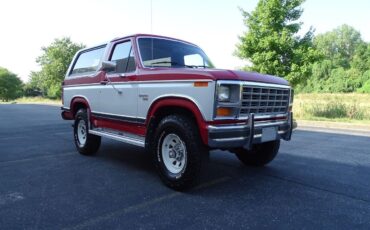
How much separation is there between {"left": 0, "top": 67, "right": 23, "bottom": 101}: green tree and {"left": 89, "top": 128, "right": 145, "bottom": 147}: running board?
94.1m

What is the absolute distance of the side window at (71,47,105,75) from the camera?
6445 mm

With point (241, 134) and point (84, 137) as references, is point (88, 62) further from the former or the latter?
point (241, 134)

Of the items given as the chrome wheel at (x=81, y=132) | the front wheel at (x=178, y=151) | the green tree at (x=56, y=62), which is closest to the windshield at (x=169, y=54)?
the front wheel at (x=178, y=151)

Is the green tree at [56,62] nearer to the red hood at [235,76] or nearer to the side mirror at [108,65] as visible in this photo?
the side mirror at [108,65]

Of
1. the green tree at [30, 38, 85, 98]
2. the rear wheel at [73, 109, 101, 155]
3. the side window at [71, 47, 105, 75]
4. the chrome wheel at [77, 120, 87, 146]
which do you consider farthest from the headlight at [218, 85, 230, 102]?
the green tree at [30, 38, 85, 98]

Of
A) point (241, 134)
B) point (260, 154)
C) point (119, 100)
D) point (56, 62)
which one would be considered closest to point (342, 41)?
point (56, 62)

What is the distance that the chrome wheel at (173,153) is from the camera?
4.50 meters

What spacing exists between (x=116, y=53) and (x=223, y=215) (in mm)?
3627

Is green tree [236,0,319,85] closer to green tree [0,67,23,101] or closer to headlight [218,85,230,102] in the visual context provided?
headlight [218,85,230,102]

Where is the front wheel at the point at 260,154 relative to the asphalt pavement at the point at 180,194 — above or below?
above

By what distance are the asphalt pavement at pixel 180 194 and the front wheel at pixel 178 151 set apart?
0.68 ft

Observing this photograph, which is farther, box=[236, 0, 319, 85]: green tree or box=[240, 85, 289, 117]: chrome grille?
box=[236, 0, 319, 85]: green tree

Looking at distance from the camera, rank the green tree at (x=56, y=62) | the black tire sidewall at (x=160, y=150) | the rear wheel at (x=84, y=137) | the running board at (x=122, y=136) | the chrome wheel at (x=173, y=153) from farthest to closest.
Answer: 1. the green tree at (x=56, y=62)
2. the rear wheel at (x=84, y=137)
3. the running board at (x=122, y=136)
4. the chrome wheel at (x=173, y=153)
5. the black tire sidewall at (x=160, y=150)

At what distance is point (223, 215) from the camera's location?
3.59 metres
